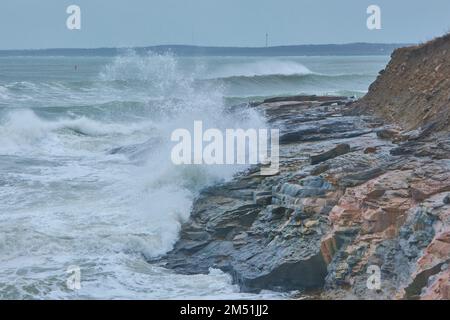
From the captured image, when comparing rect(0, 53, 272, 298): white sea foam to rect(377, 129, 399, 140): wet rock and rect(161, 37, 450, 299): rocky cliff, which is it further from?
rect(377, 129, 399, 140): wet rock

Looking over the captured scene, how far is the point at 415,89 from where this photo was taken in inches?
596

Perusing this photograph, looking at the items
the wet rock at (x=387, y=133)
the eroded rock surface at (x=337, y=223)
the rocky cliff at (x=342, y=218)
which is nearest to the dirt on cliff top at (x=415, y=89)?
the rocky cliff at (x=342, y=218)

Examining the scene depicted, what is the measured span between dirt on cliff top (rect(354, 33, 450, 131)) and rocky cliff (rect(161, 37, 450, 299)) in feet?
0.25

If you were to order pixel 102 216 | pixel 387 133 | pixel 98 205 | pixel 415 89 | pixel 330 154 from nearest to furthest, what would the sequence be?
pixel 330 154 < pixel 102 216 < pixel 98 205 < pixel 387 133 < pixel 415 89

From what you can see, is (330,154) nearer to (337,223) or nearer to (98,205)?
(337,223)

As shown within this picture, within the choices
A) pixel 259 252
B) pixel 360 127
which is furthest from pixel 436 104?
pixel 259 252

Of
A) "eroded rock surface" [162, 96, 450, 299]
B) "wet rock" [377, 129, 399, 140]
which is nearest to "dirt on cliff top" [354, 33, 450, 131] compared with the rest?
"wet rock" [377, 129, 399, 140]

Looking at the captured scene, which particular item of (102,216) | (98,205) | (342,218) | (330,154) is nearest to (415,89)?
(330,154)

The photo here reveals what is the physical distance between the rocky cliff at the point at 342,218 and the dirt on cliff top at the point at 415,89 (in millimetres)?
77

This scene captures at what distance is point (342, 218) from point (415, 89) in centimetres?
734

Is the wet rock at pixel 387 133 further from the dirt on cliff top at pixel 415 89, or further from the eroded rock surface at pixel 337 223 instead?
the dirt on cliff top at pixel 415 89

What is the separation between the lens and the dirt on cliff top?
12563 millimetres

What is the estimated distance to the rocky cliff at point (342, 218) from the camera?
7.41m

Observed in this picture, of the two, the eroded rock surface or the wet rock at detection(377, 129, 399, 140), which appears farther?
the wet rock at detection(377, 129, 399, 140)
